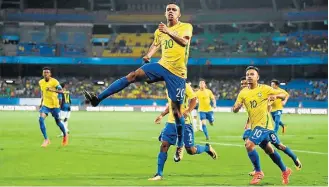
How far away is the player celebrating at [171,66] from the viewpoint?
11047 millimetres

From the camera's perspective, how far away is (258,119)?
12.6 meters

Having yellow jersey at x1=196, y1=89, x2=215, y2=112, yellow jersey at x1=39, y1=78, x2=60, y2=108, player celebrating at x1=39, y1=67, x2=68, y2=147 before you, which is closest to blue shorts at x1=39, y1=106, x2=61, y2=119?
player celebrating at x1=39, y1=67, x2=68, y2=147

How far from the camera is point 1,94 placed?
6938 centimetres

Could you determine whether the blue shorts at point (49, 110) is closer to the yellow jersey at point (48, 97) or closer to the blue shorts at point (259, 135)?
the yellow jersey at point (48, 97)

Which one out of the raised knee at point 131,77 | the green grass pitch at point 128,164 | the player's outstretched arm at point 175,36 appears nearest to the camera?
the player's outstretched arm at point 175,36

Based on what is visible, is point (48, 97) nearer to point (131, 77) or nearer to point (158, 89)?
point (131, 77)

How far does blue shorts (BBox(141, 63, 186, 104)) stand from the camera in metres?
11.3

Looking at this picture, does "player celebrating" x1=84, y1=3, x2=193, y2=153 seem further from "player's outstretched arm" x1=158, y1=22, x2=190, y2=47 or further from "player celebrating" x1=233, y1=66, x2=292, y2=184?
"player celebrating" x1=233, y1=66, x2=292, y2=184

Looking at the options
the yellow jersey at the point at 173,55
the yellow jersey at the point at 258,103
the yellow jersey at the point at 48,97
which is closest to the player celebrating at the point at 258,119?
the yellow jersey at the point at 258,103

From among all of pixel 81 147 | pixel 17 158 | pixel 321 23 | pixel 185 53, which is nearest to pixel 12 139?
pixel 81 147

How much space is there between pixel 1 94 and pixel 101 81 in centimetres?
1193

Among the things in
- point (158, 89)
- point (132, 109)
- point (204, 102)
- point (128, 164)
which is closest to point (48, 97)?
point (128, 164)

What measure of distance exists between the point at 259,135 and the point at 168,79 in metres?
2.31

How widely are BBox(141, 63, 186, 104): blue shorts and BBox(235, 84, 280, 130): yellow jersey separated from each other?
1.56 meters
